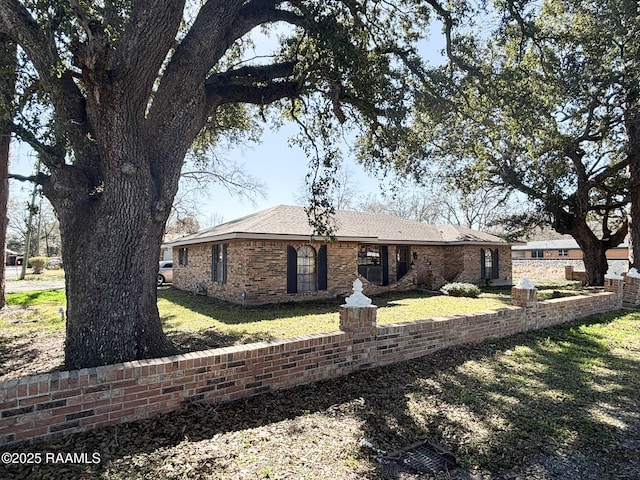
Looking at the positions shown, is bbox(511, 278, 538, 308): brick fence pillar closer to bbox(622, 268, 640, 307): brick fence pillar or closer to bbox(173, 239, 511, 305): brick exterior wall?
bbox(622, 268, 640, 307): brick fence pillar

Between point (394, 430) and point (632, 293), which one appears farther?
point (632, 293)

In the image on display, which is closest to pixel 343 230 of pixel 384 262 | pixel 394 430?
pixel 384 262

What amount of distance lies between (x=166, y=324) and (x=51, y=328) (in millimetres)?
2417

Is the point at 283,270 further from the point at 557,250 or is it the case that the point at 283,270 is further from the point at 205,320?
the point at 557,250

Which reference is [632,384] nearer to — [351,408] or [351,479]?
[351,408]

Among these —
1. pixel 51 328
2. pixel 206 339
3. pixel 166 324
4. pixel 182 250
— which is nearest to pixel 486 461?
pixel 206 339

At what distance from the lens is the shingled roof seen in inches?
459

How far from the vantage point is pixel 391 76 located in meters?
7.02

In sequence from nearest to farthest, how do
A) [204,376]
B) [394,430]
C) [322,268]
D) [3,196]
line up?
1. [394,430]
2. [204,376]
3. [3,196]
4. [322,268]

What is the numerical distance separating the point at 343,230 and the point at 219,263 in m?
5.00

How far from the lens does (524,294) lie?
7.65 m

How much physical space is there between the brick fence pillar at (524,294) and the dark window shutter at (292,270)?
22.5 feet

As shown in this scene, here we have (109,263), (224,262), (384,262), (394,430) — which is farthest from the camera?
(384,262)

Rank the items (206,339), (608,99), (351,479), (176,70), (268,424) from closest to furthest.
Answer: (351,479) < (268,424) < (176,70) < (206,339) < (608,99)
